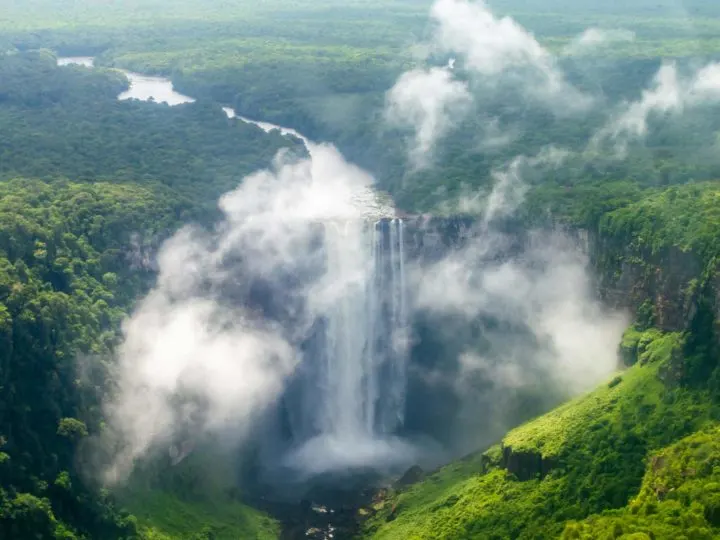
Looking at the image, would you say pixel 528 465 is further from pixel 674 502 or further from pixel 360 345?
pixel 360 345

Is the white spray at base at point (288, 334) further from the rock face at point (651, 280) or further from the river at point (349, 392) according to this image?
the rock face at point (651, 280)

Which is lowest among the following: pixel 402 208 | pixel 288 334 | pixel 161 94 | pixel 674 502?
pixel 674 502

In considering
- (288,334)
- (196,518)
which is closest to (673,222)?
(288,334)

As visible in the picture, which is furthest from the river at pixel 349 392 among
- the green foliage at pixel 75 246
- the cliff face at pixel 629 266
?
the green foliage at pixel 75 246

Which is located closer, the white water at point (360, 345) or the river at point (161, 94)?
the white water at point (360, 345)

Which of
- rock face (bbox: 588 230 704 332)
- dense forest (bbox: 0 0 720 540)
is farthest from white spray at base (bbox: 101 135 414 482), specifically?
rock face (bbox: 588 230 704 332)

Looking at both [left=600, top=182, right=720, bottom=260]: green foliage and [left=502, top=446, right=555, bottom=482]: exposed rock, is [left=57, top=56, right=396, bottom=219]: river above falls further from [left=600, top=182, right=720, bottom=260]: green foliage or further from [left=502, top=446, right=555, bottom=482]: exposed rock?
[left=502, top=446, right=555, bottom=482]: exposed rock
